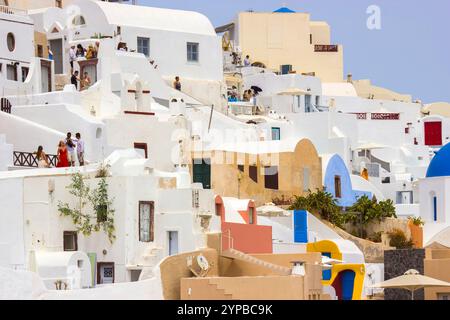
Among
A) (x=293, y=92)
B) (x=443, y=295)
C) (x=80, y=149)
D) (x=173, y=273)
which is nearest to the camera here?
(x=173, y=273)

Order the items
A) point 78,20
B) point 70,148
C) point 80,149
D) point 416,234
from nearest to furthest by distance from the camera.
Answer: point 70,148 < point 80,149 < point 416,234 < point 78,20

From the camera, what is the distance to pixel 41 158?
41688mm

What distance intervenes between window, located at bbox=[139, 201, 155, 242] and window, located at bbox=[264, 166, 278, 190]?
10.6 m

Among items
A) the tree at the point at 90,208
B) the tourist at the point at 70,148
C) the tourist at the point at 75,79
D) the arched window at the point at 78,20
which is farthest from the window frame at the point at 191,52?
the tree at the point at 90,208

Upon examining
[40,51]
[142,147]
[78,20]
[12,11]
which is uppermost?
[12,11]

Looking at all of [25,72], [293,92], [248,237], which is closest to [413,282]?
[248,237]

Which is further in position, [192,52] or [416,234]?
[192,52]

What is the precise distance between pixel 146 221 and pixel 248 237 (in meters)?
3.73

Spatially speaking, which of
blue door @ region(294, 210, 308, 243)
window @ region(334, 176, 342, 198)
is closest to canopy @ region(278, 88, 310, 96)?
window @ region(334, 176, 342, 198)

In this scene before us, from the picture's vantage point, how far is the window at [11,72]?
160 ft

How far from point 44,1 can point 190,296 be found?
27.2 m

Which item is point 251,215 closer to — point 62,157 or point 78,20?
point 62,157
